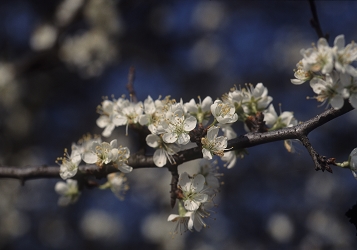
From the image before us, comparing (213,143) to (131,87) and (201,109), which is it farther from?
(131,87)

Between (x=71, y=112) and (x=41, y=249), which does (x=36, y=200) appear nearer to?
(x=41, y=249)

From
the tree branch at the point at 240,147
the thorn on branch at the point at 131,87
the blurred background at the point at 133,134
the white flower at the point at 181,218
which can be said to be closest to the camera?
the tree branch at the point at 240,147

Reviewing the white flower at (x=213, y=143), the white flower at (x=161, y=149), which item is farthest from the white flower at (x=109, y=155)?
the white flower at (x=213, y=143)

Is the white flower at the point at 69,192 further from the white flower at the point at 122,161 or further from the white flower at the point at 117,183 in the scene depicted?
the white flower at the point at 122,161

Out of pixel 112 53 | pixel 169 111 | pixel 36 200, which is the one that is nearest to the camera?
pixel 169 111

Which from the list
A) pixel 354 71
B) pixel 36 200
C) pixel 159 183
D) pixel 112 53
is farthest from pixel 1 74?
pixel 354 71

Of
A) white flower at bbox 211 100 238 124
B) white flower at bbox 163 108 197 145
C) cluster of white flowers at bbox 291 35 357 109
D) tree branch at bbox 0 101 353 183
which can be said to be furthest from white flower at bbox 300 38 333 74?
white flower at bbox 163 108 197 145
